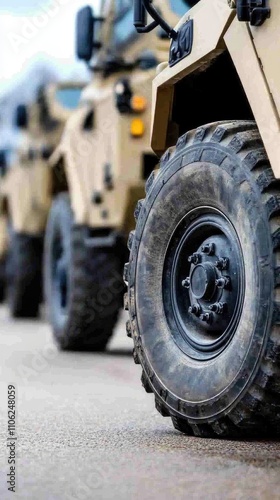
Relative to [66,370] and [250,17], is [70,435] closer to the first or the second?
[250,17]

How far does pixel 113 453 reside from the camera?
11.2ft

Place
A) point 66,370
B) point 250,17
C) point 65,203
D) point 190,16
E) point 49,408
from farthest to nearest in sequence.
A: 1. point 65,203
2. point 66,370
3. point 49,408
4. point 190,16
5. point 250,17

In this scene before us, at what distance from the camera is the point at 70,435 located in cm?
383

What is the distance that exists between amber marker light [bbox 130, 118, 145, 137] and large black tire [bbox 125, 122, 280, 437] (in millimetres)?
2610

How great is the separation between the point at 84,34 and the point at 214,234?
2.42 meters

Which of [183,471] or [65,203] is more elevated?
[65,203]

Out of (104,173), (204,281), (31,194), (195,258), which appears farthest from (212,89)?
(31,194)

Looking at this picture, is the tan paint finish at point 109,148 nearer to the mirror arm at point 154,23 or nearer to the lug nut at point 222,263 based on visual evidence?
the mirror arm at point 154,23

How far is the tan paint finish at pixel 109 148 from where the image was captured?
22.3ft

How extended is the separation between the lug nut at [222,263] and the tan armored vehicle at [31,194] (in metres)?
7.26

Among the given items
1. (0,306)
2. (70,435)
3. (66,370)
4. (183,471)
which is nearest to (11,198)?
(0,306)

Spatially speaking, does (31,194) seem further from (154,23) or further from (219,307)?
(219,307)

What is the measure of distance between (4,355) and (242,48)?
426cm

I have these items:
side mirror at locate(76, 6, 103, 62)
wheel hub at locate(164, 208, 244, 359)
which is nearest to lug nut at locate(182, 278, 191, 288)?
wheel hub at locate(164, 208, 244, 359)
